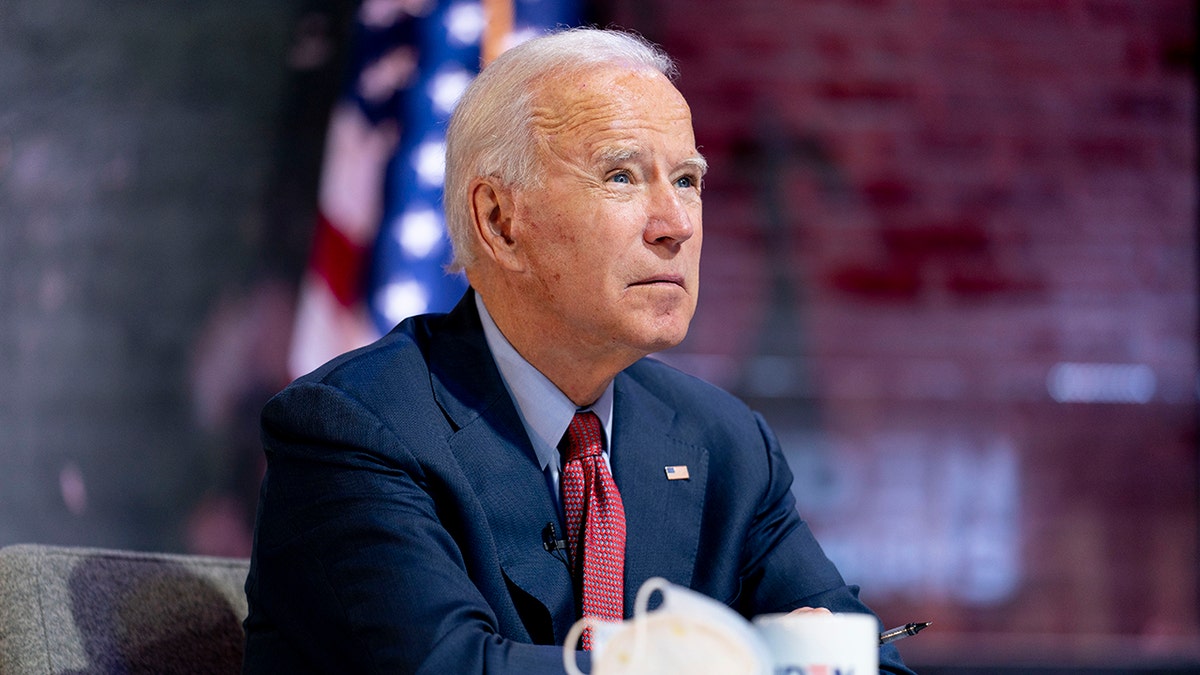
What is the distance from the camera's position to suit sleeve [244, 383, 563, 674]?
115 centimetres

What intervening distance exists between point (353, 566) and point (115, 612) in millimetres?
431

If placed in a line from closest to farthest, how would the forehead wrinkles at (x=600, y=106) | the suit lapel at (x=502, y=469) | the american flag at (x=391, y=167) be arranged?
the suit lapel at (x=502, y=469) → the forehead wrinkles at (x=600, y=106) → the american flag at (x=391, y=167)

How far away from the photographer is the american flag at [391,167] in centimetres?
306

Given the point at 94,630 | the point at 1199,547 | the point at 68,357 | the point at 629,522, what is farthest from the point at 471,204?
the point at 1199,547

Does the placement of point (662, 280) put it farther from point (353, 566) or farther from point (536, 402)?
point (353, 566)

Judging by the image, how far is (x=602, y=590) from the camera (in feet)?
4.75

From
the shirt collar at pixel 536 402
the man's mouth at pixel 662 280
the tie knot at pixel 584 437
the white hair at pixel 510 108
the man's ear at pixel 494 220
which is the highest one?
the white hair at pixel 510 108

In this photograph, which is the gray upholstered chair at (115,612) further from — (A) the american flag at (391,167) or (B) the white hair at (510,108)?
(A) the american flag at (391,167)

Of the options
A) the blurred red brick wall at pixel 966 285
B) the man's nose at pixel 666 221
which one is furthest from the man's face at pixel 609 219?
the blurred red brick wall at pixel 966 285

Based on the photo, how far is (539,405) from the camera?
157cm

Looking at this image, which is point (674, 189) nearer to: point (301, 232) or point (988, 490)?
point (301, 232)

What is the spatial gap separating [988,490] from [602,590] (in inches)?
87.1

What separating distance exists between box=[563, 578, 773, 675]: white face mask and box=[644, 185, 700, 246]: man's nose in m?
0.80

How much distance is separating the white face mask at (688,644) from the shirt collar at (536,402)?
0.78 m
